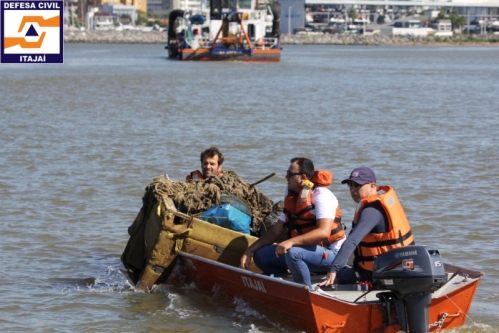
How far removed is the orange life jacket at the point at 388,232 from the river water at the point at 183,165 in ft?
3.08

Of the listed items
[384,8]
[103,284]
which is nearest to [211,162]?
[103,284]

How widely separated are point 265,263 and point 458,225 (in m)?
4.42

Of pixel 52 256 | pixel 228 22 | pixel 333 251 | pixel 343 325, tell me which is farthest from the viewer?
pixel 228 22

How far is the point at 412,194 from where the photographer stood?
13180 millimetres

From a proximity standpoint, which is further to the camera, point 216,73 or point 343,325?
point 216,73

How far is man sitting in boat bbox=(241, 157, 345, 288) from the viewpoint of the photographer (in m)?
6.95

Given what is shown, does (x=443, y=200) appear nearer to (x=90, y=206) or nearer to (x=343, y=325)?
(x=90, y=206)

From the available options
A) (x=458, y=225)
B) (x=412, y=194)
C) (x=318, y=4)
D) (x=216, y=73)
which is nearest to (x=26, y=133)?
(x=412, y=194)

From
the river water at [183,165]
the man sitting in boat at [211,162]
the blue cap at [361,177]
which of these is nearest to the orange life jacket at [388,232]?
the blue cap at [361,177]

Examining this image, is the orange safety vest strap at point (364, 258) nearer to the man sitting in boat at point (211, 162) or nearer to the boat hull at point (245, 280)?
the boat hull at point (245, 280)

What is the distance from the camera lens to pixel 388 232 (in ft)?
21.7

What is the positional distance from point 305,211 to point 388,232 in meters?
0.76

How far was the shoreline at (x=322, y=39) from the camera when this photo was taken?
12069 centimetres

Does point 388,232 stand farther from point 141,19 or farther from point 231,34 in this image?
point 141,19
